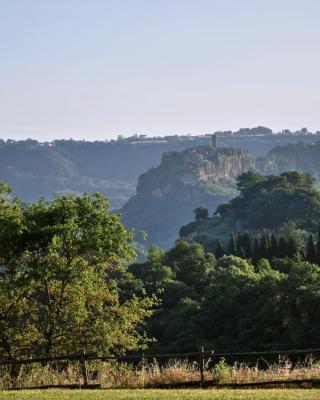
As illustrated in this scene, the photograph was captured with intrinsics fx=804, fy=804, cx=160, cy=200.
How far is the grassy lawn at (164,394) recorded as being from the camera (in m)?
20.7

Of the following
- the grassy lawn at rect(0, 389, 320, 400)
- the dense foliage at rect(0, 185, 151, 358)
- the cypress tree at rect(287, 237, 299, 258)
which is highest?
the dense foliage at rect(0, 185, 151, 358)

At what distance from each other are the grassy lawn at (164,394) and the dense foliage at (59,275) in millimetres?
6742

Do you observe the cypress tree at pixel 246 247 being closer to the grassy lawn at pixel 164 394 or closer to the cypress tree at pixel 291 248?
the cypress tree at pixel 291 248

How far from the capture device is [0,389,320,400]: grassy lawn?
20.7 metres

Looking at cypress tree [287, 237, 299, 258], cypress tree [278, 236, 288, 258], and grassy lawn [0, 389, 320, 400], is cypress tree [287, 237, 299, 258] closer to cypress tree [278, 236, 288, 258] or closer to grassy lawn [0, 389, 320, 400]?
cypress tree [278, 236, 288, 258]

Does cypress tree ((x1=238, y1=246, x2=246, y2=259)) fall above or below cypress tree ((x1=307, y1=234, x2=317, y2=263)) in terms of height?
below

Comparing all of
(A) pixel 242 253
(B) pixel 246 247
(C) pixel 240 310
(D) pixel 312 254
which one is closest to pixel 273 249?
(A) pixel 242 253

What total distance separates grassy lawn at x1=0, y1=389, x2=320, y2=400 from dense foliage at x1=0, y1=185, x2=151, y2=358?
6742mm

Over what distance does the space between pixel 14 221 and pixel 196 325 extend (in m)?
44.6

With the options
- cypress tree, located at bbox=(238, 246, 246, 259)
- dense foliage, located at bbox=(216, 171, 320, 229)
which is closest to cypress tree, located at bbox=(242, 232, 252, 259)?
cypress tree, located at bbox=(238, 246, 246, 259)

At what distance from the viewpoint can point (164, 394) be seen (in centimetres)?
2167

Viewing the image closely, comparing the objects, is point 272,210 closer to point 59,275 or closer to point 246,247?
point 246,247

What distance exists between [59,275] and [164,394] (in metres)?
9.33

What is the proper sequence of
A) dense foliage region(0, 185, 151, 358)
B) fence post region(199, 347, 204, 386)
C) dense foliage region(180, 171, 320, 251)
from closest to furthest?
fence post region(199, 347, 204, 386) → dense foliage region(0, 185, 151, 358) → dense foliage region(180, 171, 320, 251)
